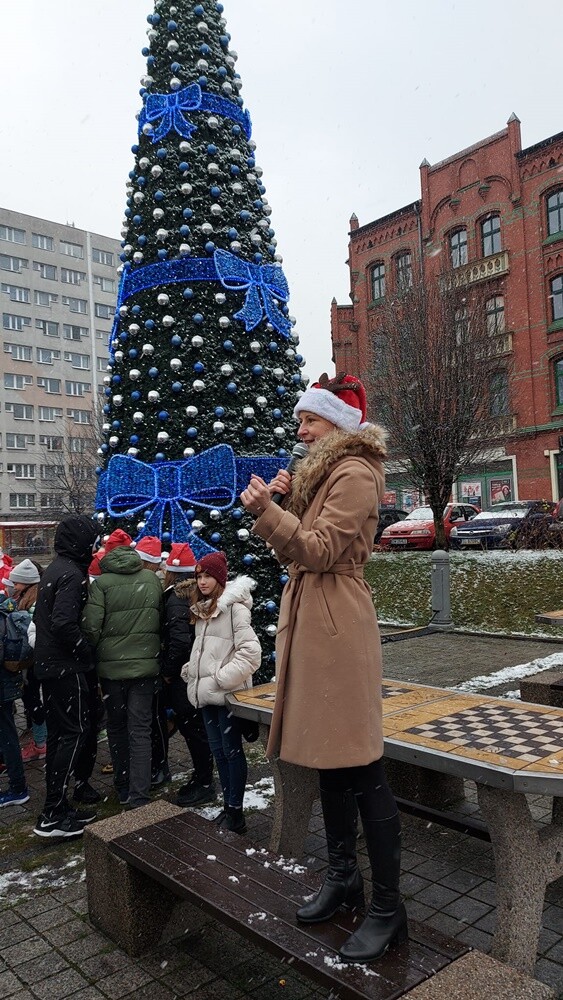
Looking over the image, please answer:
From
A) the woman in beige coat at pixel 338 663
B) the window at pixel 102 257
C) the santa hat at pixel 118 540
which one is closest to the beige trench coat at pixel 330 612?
the woman in beige coat at pixel 338 663

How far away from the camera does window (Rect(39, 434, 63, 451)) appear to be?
55009 mm

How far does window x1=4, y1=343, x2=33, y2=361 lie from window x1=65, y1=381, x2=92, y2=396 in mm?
3930

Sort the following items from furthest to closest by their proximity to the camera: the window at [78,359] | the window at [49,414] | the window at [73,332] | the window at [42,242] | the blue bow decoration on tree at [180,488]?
1. the window at [73,332]
2. the window at [78,359]
3. the window at [42,242]
4. the window at [49,414]
5. the blue bow decoration on tree at [180,488]

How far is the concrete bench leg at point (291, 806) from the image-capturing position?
12.1 feet

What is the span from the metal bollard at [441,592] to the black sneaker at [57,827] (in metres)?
7.90

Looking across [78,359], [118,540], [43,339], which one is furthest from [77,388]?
[118,540]

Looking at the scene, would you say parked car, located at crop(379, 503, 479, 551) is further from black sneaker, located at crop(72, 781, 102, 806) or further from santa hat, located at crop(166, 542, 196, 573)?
black sneaker, located at crop(72, 781, 102, 806)

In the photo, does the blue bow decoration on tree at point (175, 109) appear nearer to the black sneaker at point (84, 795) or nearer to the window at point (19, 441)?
the black sneaker at point (84, 795)

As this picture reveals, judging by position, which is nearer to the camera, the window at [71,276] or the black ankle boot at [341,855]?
the black ankle boot at [341,855]

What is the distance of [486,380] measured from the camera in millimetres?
20484

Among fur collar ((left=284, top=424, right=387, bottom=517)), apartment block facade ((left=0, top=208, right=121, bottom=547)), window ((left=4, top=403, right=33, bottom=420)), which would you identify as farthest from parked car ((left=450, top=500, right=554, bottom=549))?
window ((left=4, top=403, right=33, bottom=420))

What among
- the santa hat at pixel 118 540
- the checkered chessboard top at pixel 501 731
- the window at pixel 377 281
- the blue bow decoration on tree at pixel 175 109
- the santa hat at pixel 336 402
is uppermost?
the window at pixel 377 281

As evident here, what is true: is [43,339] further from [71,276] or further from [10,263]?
[71,276]

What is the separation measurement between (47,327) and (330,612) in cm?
6718
